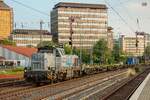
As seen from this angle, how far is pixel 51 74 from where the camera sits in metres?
35.5

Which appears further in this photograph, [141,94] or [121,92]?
→ [121,92]

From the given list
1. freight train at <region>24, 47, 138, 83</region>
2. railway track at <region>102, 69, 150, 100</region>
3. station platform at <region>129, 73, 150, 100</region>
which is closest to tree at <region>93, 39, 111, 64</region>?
freight train at <region>24, 47, 138, 83</region>

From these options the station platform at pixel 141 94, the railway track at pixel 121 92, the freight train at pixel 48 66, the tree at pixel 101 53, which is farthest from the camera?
the tree at pixel 101 53

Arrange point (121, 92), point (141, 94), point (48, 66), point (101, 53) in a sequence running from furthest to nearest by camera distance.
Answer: point (101, 53), point (48, 66), point (121, 92), point (141, 94)

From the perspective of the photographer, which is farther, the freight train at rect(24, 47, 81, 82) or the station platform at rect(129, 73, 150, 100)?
the freight train at rect(24, 47, 81, 82)

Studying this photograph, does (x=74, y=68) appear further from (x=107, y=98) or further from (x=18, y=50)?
(x=18, y=50)

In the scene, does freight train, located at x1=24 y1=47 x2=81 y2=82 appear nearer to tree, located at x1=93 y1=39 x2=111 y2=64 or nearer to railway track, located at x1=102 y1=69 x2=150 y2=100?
railway track, located at x1=102 y1=69 x2=150 y2=100

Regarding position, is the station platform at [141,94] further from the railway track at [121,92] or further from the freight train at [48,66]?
the freight train at [48,66]

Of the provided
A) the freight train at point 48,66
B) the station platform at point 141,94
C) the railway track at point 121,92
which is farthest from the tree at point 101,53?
the station platform at point 141,94

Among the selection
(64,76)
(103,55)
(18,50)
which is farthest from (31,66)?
(103,55)

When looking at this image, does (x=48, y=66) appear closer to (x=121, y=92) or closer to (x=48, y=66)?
(x=48, y=66)

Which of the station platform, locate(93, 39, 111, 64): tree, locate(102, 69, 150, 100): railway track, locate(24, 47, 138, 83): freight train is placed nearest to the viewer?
the station platform

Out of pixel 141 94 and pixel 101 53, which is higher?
pixel 101 53

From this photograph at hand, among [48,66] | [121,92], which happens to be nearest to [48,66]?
[48,66]
